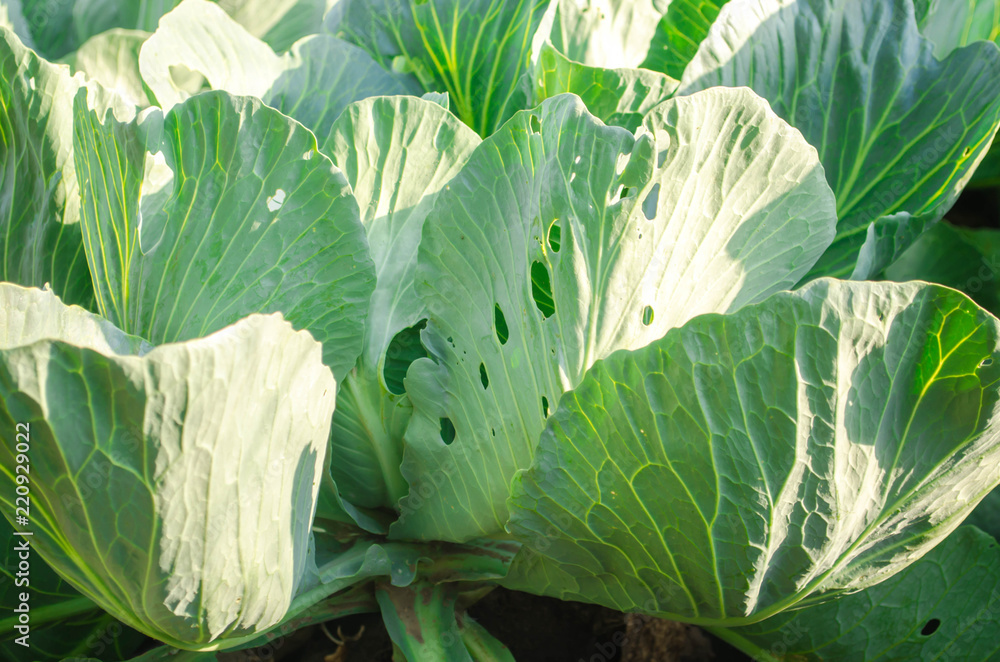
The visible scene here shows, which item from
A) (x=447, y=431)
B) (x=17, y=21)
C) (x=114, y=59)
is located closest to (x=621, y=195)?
(x=447, y=431)

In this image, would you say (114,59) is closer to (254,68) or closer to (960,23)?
(254,68)

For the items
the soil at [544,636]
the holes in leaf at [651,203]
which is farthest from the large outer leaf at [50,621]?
the holes in leaf at [651,203]

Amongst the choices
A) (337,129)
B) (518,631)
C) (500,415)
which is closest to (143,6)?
(337,129)

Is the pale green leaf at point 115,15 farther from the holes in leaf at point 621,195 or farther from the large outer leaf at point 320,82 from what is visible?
the holes in leaf at point 621,195

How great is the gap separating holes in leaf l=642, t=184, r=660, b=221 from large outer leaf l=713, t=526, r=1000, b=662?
0.67 m

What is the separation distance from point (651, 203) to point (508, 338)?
0.23 meters

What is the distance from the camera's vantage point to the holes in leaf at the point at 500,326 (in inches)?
37.4

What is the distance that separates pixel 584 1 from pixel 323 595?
3.18 feet

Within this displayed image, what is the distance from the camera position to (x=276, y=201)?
0.90m

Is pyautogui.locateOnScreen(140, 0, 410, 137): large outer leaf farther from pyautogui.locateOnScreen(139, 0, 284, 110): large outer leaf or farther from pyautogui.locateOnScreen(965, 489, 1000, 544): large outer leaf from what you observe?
pyautogui.locateOnScreen(965, 489, 1000, 544): large outer leaf

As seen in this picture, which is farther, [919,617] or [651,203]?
[919,617]

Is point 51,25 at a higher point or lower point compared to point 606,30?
higher

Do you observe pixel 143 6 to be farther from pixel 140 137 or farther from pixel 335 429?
pixel 335 429

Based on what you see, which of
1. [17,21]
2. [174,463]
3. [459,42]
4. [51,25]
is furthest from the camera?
[51,25]
